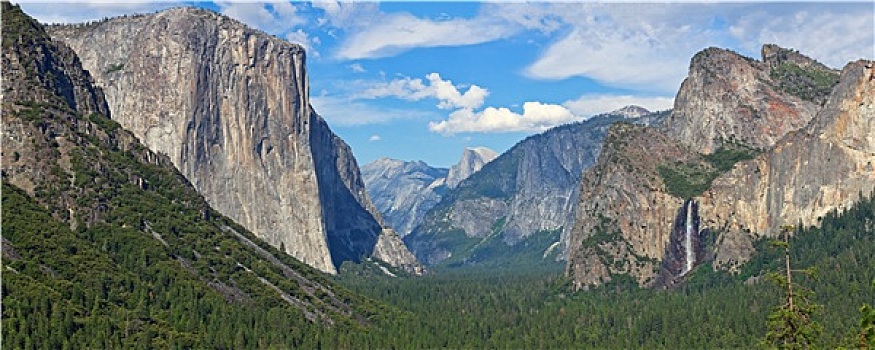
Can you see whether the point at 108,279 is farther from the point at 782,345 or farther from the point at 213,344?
the point at 782,345

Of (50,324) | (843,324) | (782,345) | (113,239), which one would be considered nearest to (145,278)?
(113,239)

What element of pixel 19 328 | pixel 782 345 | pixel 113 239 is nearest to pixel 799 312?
pixel 782 345

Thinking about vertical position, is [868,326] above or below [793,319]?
below

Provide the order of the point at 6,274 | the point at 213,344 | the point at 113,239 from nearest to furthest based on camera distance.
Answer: the point at 6,274 < the point at 213,344 < the point at 113,239

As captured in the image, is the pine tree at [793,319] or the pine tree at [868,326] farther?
the pine tree at [868,326]

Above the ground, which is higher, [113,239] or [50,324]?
[113,239]

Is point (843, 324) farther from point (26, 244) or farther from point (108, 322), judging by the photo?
point (26, 244)

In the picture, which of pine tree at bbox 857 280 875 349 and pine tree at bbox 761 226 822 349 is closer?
pine tree at bbox 761 226 822 349

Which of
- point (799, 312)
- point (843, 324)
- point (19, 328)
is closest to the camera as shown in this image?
point (799, 312)

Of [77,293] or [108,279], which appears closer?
[77,293]

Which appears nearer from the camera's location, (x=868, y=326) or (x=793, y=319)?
(x=793, y=319)
